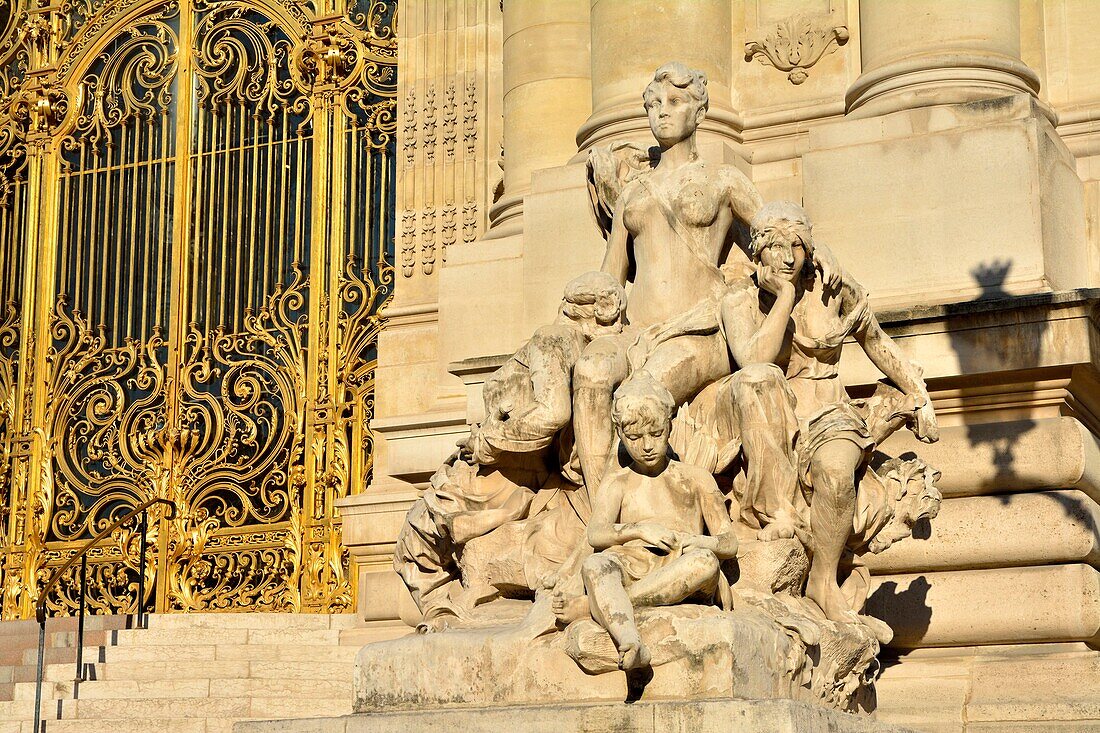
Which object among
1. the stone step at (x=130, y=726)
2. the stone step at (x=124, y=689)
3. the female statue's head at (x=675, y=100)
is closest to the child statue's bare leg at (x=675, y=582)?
the female statue's head at (x=675, y=100)

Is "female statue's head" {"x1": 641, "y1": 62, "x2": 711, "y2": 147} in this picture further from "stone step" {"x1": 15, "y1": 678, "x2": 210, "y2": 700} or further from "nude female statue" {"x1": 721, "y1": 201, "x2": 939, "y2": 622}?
"stone step" {"x1": 15, "y1": 678, "x2": 210, "y2": 700}

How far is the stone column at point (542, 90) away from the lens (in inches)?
486

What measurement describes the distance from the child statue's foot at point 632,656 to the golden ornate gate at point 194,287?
739 cm

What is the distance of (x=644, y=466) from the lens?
7207 mm

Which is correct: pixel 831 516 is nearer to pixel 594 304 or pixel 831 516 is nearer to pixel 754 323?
pixel 754 323

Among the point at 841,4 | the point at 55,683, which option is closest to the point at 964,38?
the point at 841,4

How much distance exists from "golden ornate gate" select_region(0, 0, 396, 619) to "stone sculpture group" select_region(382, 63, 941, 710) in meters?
5.83

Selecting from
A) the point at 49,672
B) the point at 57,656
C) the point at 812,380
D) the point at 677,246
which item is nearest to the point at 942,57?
the point at 677,246

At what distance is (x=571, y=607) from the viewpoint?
6.91m

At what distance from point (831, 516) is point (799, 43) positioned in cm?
446

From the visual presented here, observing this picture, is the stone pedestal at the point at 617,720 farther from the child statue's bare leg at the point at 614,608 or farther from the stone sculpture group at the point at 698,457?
the stone sculpture group at the point at 698,457

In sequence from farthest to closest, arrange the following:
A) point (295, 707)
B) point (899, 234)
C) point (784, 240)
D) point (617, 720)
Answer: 1. point (295, 707)
2. point (899, 234)
3. point (784, 240)
4. point (617, 720)

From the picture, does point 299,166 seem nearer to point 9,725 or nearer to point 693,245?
point 9,725

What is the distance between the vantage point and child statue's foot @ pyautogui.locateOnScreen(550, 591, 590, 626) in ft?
22.7
